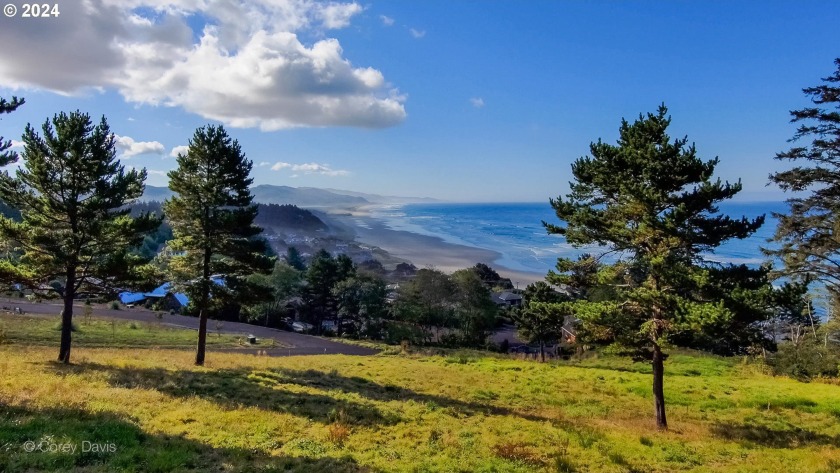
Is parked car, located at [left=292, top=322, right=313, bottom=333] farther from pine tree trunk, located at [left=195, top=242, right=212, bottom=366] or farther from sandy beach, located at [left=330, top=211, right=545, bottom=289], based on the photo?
pine tree trunk, located at [left=195, top=242, right=212, bottom=366]

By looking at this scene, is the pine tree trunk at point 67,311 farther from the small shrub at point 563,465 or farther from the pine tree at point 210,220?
the small shrub at point 563,465

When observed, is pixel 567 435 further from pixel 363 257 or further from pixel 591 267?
pixel 363 257

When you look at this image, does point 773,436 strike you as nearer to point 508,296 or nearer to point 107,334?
point 107,334

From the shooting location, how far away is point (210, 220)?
2267 centimetres

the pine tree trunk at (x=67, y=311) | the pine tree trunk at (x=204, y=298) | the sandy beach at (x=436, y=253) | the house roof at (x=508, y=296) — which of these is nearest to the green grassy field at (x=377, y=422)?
the pine tree trunk at (x=67, y=311)

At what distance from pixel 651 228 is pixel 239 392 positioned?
1555 cm

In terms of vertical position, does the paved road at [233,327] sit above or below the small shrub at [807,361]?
below

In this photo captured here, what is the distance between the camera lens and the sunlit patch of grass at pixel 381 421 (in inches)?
386

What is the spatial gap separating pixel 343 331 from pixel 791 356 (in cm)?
4757

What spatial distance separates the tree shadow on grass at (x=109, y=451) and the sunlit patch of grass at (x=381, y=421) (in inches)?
1.7

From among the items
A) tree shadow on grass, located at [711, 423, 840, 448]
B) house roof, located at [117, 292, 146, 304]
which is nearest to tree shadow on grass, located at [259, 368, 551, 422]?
tree shadow on grass, located at [711, 423, 840, 448]

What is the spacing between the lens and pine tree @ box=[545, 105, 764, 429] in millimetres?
14430

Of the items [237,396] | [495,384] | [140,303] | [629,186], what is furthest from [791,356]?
[140,303]

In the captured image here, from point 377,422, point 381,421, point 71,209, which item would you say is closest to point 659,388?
point 381,421
